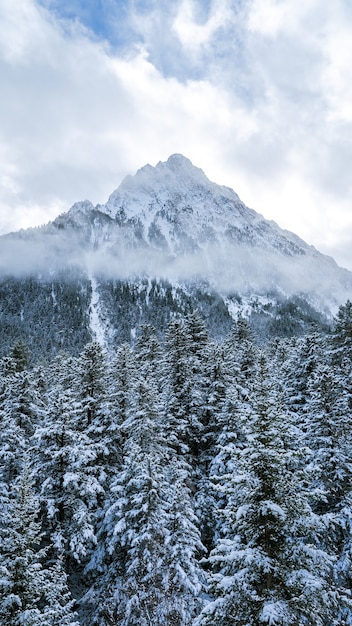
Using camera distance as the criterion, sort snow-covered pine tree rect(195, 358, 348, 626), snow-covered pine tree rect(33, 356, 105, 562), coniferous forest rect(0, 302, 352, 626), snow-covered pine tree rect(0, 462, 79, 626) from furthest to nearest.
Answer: snow-covered pine tree rect(33, 356, 105, 562)
snow-covered pine tree rect(0, 462, 79, 626)
coniferous forest rect(0, 302, 352, 626)
snow-covered pine tree rect(195, 358, 348, 626)

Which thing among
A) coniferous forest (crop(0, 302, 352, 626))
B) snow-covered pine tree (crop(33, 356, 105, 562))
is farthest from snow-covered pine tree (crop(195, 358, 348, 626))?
snow-covered pine tree (crop(33, 356, 105, 562))

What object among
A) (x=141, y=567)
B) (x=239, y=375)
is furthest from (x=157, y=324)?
(x=141, y=567)

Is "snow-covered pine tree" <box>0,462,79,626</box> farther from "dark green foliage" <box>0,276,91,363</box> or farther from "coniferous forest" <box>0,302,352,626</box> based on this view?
"dark green foliage" <box>0,276,91,363</box>

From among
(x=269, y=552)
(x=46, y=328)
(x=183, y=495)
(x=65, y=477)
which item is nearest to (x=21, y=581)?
(x=65, y=477)

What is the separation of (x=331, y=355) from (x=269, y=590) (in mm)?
17221

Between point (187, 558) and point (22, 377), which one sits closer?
point (187, 558)

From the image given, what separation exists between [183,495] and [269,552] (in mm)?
7881

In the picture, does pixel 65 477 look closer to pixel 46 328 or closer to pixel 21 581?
pixel 21 581

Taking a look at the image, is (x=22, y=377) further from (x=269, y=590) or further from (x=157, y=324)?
(x=157, y=324)

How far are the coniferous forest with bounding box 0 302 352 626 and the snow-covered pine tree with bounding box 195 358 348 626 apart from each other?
0.13 feet

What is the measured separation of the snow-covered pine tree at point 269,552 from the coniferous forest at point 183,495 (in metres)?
0.04

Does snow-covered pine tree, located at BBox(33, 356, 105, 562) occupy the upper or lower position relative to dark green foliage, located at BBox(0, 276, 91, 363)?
lower

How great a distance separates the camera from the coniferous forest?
31.9 feet

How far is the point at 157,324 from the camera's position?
183 m
